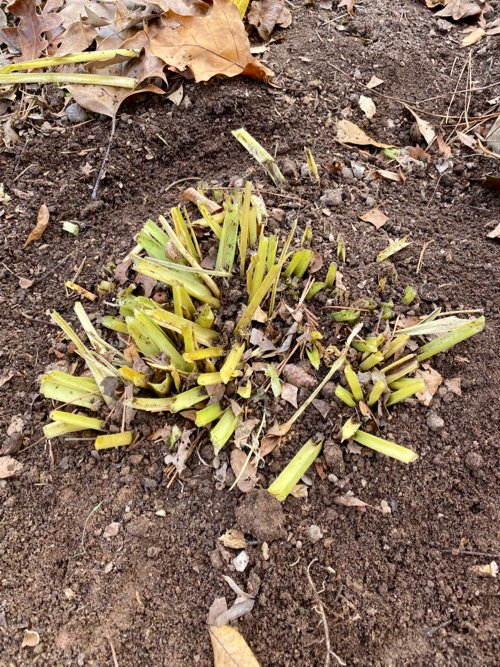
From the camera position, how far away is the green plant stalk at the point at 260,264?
1.41m

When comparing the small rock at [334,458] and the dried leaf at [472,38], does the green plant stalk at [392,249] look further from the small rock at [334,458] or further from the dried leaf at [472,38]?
the dried leaf at [472,38]

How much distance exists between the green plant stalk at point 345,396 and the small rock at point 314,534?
37cm

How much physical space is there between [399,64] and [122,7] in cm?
138

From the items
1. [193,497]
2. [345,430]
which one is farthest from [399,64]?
[193,497]

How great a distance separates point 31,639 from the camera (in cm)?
123

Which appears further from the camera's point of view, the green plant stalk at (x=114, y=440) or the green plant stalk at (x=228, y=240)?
the green plant stalk at (x=228, y=240)

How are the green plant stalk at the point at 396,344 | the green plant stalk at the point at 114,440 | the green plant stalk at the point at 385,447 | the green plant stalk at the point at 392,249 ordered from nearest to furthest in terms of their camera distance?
the green plant stalk at the point at 385,447, the green plant stalk at the point at 114,440, the green plant stalk at the point at 396,344, the green plant stalk at the point at 392,249

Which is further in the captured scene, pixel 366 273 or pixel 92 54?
pixel 92 54

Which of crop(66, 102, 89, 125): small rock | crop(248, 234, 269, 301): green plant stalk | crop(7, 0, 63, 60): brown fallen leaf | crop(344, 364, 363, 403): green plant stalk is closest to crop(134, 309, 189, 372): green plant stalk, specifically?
crop(248, 234, 269, 301): green plant stalk

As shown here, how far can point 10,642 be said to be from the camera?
1.24 metres

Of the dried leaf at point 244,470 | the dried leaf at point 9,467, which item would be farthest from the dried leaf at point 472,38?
the dried leaf at point 9,467

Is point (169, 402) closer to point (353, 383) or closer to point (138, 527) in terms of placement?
point (138, 527)

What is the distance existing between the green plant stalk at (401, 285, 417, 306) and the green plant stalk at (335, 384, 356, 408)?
1.39ft

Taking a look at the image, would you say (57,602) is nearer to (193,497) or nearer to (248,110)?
(193,497)
